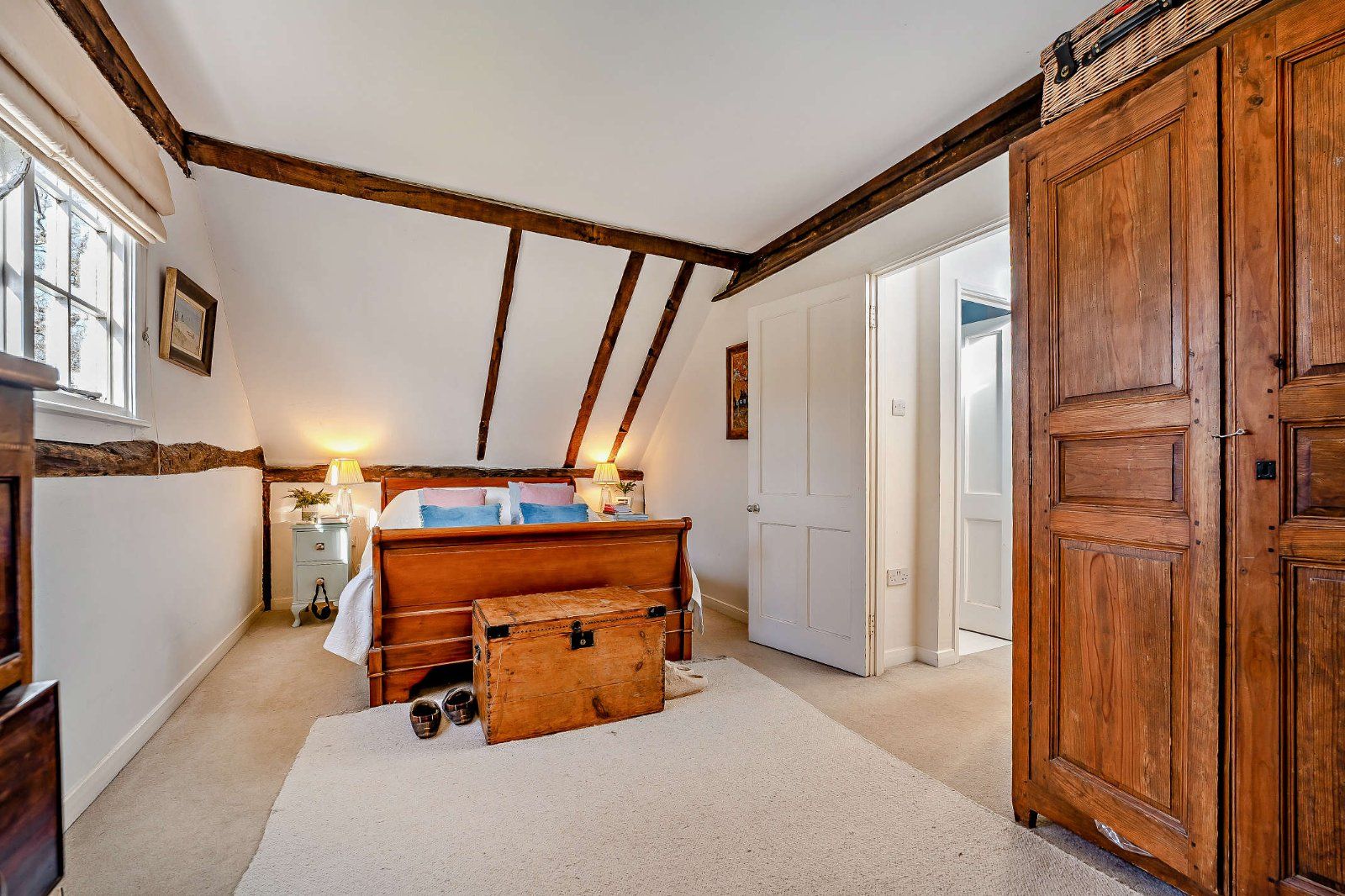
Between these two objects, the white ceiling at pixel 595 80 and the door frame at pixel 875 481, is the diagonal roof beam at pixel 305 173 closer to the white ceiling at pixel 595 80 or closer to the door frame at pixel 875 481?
the white ceiling at pixel 595 80

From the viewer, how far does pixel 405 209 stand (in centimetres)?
333

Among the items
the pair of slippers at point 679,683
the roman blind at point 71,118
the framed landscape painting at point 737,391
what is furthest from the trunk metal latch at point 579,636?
the roman blind at point 71,118

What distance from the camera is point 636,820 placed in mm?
1776

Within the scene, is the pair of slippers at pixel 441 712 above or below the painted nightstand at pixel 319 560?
below

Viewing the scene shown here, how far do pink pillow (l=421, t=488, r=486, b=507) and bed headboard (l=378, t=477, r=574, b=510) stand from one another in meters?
0.17

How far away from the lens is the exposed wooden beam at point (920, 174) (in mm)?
2281

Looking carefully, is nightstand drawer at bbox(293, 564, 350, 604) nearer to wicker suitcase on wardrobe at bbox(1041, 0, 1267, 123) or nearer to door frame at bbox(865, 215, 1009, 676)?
door frame at bbox(865, 215, 1009, 676)

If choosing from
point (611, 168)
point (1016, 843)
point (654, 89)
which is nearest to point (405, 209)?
point (611, 168)

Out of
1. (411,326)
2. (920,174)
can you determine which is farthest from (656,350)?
(920,174)

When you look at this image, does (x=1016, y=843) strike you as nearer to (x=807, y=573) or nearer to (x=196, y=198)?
(x=807, y=573)

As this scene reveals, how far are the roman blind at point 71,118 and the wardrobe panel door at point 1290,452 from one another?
2855mm

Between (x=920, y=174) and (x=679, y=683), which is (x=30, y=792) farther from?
(x=920, y=174)

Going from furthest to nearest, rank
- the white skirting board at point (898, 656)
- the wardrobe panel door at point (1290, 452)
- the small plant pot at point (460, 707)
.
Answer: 1. the white skirting board at point (898, 656)
2. the small plant pot at point (460, 707)
3. the wardrobe panel door at point (1290, 452)

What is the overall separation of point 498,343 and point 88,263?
87.6 inches
